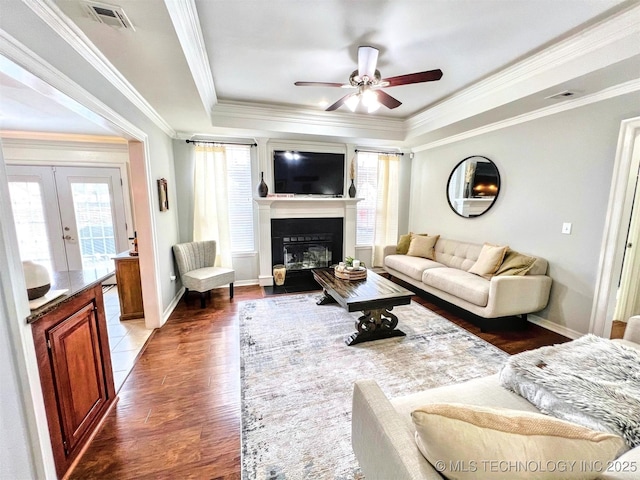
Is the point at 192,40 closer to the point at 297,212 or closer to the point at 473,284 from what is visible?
the point at 297,212

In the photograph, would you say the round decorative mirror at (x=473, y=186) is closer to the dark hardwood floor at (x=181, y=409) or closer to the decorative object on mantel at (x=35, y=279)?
the dark hardwood floor at (x=181, y=409)

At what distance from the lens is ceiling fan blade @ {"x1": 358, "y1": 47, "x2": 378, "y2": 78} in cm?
206

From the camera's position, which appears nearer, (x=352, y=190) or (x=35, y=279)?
(x=35, y=279)

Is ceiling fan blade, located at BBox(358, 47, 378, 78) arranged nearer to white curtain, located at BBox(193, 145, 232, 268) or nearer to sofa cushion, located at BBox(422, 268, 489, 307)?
sofa cushion, located at BBox(422, 268, 489, 307)

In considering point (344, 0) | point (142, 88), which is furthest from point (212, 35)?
point (344, 0)

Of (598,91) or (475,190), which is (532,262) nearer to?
(475,190)

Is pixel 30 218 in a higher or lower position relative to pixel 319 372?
higher

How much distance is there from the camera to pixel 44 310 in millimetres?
1235

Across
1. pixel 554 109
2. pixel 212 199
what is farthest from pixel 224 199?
pixel 554 109

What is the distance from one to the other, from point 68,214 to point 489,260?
613 centimetres

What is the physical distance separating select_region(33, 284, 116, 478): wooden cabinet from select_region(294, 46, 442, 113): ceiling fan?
233cm

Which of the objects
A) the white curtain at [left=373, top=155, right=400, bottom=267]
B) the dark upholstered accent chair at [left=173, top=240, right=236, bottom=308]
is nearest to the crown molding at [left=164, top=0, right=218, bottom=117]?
the dark upholstered accent chair at [left=173, top=240, right=236, bottom=308]

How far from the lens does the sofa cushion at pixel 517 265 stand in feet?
9.64

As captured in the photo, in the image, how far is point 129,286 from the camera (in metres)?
3.14
